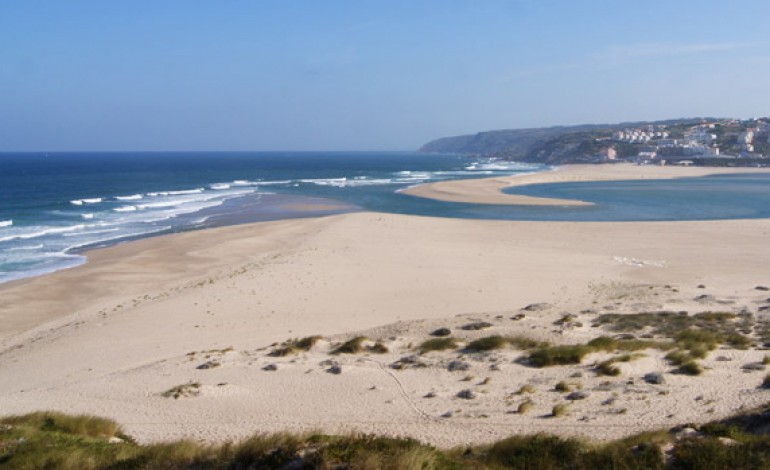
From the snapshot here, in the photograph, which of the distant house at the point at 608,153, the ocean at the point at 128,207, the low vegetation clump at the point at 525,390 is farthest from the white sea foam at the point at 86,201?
the distant house at the point at 608,153

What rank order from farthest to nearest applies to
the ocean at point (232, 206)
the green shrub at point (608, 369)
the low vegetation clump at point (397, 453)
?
the ocean at point (232, 206)
the green shrub at point (608, 369)
the low vegetation clump at point (397, 453)

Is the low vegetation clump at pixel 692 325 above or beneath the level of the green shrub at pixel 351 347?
beneath

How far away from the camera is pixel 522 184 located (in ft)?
224

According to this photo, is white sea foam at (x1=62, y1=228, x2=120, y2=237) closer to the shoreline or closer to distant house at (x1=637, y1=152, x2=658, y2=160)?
the shoreline

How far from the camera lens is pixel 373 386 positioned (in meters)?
10.6

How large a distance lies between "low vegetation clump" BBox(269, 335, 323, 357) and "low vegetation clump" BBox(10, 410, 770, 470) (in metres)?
4.92

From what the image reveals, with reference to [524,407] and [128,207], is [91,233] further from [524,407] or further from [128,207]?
[524,407]

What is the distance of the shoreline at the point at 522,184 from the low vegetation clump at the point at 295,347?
37.1 m

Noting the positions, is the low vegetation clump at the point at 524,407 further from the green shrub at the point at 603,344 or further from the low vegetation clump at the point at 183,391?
the low vegetation clump at the point at 183,391

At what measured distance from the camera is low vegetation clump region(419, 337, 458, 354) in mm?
12516

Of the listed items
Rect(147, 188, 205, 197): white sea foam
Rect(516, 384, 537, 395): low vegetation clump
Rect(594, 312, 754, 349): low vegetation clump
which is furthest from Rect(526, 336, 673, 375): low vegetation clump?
Rect(147, 188, 205, 197): white sea foam

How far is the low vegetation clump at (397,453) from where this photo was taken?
20.9ft

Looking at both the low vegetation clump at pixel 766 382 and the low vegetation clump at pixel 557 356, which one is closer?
the low vegetation clump at pixel 766 382

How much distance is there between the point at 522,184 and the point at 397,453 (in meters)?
63.7
